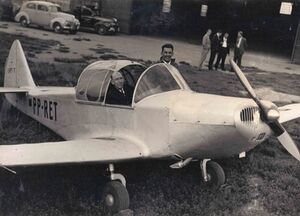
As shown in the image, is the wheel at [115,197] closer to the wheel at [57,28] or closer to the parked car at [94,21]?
the parked car at [94,21]

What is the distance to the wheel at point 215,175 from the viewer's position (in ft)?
14.0

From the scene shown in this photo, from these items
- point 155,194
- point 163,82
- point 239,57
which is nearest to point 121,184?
point 155,194

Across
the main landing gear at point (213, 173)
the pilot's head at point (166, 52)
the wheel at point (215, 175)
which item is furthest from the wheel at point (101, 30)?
the wheel at point (215, 175)

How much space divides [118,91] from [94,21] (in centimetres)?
87

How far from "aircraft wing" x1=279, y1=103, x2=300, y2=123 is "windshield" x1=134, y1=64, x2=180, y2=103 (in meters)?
1.30

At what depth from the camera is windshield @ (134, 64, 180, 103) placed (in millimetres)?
3957

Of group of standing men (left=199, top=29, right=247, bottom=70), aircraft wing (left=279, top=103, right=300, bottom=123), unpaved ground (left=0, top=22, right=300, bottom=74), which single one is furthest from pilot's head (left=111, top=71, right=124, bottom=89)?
aircraft wing (left=279, top=103, right=300, bottom=123)

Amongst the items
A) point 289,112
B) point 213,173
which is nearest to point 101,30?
point 213,173

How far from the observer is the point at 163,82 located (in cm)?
407

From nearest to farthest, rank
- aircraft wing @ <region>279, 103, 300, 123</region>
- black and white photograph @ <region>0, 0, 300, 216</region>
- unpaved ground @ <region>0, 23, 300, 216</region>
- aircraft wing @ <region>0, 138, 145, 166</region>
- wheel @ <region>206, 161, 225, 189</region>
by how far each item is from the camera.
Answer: aircraft wing @ <region>0, 138, 145, 166</region>, black and white photograph @ <region>0, 0, 300, 216</region>, unpaved ground @ <region>0, 23, 300, 216</region>, wheel @ <region>206, 161, 225, 189</region>, aircraft wing @ <region>279, 103, 300, 123</region>

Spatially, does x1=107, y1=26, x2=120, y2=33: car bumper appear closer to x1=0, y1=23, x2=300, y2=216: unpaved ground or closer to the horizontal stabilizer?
x1=0, y1=23, x2=300, y2=216: unpaved ground

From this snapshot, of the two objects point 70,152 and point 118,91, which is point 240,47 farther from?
point 70,152

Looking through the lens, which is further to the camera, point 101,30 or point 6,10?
point 101,30

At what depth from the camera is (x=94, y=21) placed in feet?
14.4
